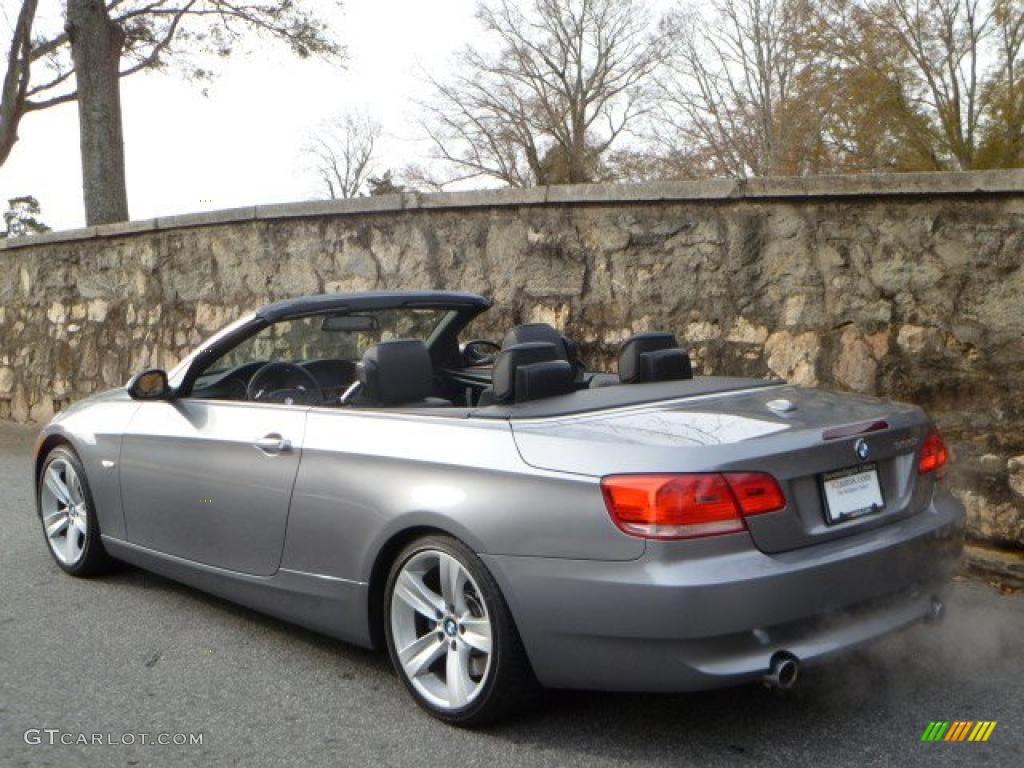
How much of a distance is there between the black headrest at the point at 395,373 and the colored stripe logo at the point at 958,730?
1982mm

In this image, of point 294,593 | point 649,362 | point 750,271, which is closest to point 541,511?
point 649,362

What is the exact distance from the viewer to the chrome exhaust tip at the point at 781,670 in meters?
3.13

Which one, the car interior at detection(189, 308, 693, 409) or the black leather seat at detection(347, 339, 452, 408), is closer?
the car interior at detection(189, 308, 693, 409)

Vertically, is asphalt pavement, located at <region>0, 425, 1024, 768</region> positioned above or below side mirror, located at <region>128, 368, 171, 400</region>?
below

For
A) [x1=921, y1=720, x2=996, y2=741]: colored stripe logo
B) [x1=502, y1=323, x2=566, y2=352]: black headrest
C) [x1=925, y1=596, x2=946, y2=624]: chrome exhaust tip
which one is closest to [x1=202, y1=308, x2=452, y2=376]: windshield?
[x1=502, y1=323, x2=566, y2=352]: black headrest

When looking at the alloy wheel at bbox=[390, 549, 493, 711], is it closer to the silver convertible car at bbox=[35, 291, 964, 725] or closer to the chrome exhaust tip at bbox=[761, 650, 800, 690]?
the silver convertible car at bbox=[35, 291, 964, 725]

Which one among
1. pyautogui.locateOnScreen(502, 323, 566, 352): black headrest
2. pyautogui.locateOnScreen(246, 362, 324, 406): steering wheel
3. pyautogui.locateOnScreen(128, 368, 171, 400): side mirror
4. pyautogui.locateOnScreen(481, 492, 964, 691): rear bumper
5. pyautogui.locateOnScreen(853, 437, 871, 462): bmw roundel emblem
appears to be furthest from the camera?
pyautogui.locateOnScreen(128, 368, 171, 400): side mirror

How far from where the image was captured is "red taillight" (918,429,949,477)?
149 inches

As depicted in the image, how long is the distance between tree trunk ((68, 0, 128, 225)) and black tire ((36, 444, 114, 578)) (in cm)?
976

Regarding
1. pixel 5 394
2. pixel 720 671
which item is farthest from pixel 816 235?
pixel 5 394

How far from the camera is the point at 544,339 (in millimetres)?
4707

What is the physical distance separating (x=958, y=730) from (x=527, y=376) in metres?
1.66

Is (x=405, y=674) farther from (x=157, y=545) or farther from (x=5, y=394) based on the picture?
(x=5, y=394)

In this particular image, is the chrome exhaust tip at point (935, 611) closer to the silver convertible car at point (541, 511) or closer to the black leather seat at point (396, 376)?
the silver convertible car at point (541, 511)
